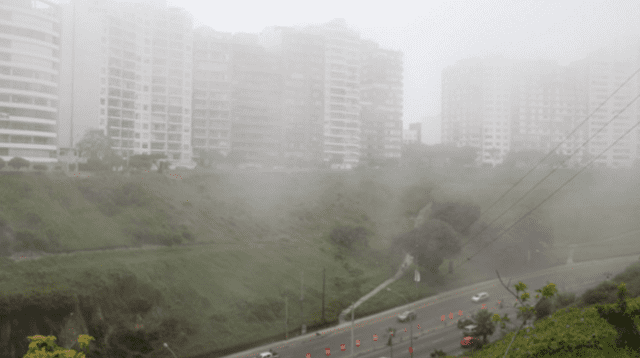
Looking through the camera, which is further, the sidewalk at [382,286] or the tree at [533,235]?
the tree at [533,235]

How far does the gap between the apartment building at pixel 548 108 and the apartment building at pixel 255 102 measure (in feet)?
52.6

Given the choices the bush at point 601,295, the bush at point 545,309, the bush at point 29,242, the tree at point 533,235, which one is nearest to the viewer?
the bush at point 601,295

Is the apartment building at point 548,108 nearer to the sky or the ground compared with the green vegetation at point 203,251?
nearer to the sky

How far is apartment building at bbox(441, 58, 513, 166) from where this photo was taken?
107 feet

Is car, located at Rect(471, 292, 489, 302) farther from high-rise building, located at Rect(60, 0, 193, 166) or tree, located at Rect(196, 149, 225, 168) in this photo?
high-rise building, located at Rect(60, 0, 193, 166)

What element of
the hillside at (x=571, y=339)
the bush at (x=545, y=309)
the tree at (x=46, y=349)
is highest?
the tree at (x=46, y=349)

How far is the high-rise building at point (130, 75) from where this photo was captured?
73.6 feet

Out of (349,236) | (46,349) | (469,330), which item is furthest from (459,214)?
(46,349)

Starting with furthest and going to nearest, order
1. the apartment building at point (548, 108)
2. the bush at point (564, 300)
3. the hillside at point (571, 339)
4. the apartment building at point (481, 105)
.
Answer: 1. the apartment building at point (481, 105)
2. the apartment building at point (548, 108)
3. the bush at point (564, 300)
4. the hillside at point (571, 339)

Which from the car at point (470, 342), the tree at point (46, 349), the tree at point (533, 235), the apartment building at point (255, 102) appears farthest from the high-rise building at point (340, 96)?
the tree at point (46, 349)

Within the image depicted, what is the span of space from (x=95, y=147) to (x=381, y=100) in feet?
79.4

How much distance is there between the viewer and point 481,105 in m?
33.9

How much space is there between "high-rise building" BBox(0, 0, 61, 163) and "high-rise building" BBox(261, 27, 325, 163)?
1405 cm

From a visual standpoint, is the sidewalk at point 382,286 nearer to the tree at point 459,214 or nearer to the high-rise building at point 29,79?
the tree at point 459,214
